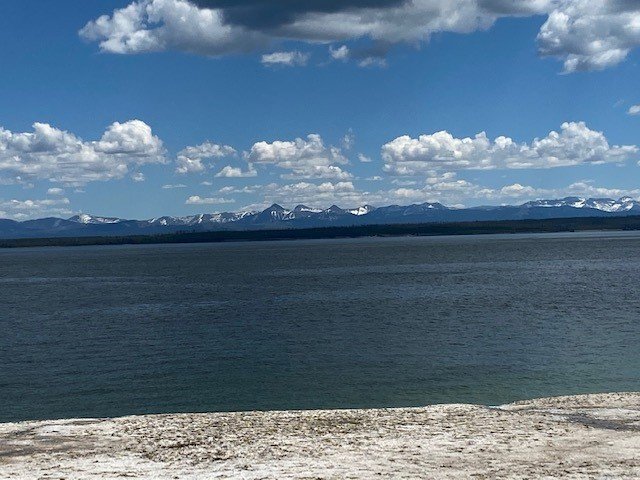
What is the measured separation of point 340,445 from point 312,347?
40.9 m

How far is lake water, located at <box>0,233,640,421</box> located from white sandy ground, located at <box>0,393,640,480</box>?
1291 centimetres

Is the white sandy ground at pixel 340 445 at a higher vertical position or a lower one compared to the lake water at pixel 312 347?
higher

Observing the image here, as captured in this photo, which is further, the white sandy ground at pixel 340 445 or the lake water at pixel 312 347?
the lake water at pixel 312 347

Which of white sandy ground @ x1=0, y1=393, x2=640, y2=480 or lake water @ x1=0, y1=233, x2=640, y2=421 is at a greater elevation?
white sandy ground @ x1=0, y1=393, x2=640, y2=480

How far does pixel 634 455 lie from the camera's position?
1082 inches

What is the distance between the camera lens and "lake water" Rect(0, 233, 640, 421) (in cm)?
5181

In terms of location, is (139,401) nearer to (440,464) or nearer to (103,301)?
(440,464)

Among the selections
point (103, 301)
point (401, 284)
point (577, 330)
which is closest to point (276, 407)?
point (577, 330)

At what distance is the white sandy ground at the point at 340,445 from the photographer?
2617cm

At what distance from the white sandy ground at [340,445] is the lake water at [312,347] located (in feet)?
42.3

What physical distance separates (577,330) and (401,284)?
220 ft

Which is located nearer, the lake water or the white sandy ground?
the white sandy ground

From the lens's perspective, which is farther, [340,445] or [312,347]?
[312,347]

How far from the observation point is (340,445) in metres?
30.1
